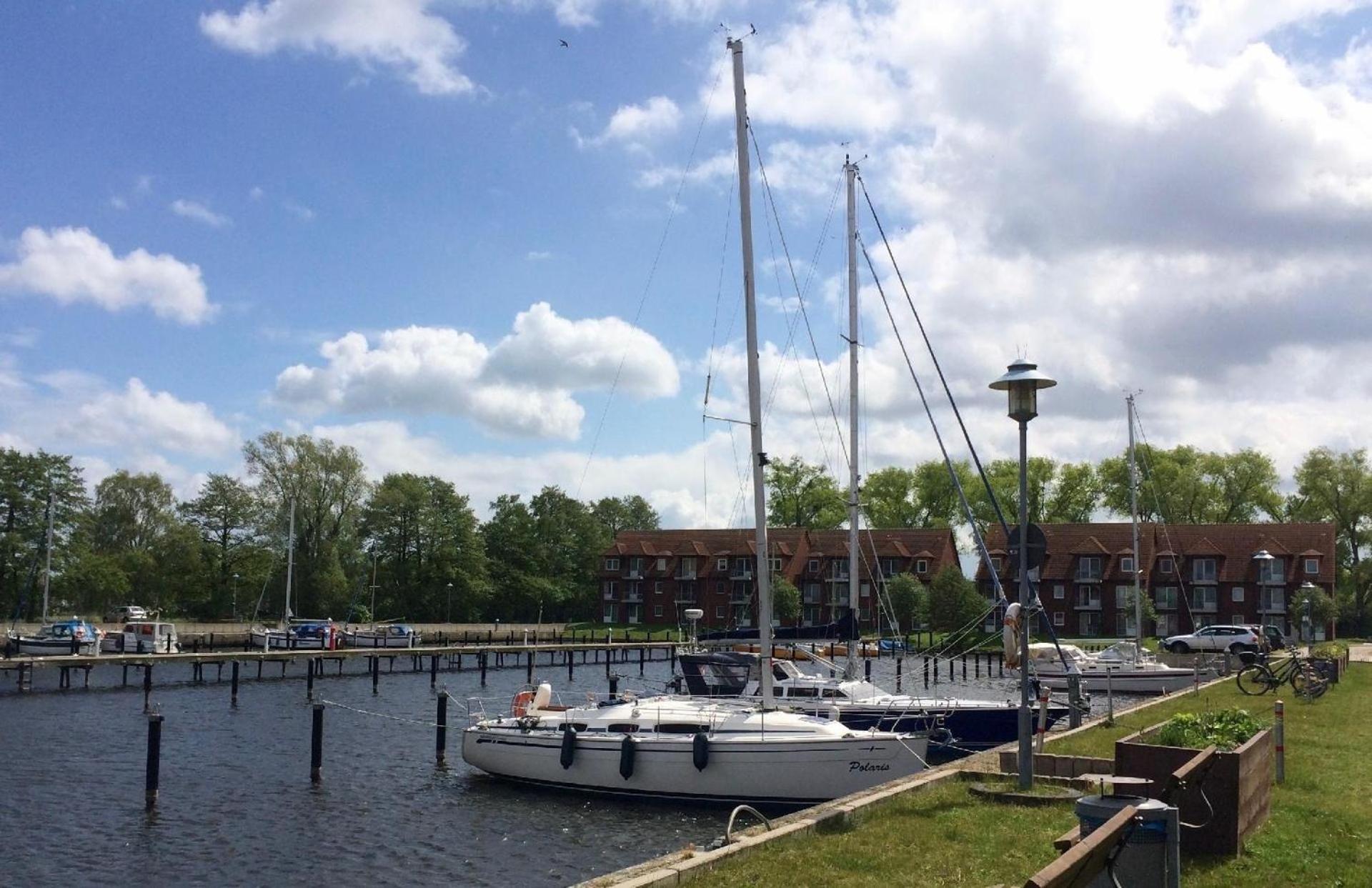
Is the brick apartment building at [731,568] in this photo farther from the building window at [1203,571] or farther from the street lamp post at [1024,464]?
the street lamp post at [1024,464]

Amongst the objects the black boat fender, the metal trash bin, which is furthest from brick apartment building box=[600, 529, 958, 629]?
the metal trash bin

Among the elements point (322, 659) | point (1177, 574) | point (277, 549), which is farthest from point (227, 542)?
point (1177, 574)

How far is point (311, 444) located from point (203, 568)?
15891mm

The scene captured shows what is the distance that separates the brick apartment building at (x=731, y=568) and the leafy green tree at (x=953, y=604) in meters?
9.65

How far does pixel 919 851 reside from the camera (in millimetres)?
12828

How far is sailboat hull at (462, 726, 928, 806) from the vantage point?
82.5 ft

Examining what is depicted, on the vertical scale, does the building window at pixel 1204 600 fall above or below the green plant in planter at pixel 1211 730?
below

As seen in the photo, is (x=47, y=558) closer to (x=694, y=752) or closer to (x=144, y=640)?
(x=144, y=640)

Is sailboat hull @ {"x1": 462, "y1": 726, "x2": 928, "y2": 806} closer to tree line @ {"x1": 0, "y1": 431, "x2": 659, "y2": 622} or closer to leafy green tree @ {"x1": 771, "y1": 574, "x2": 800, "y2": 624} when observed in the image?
leafy green tree @ {"x1": 771, "y1": 574, "x2": 800, "y2": 624}

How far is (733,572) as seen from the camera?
109 meters

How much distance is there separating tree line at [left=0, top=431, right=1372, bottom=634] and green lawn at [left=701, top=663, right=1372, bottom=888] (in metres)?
88.6

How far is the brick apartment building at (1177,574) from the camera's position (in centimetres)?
9012

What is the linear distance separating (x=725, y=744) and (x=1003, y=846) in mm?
13591

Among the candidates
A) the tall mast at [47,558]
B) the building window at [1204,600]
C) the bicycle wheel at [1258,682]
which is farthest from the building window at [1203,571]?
the tall mast at [47,558]
